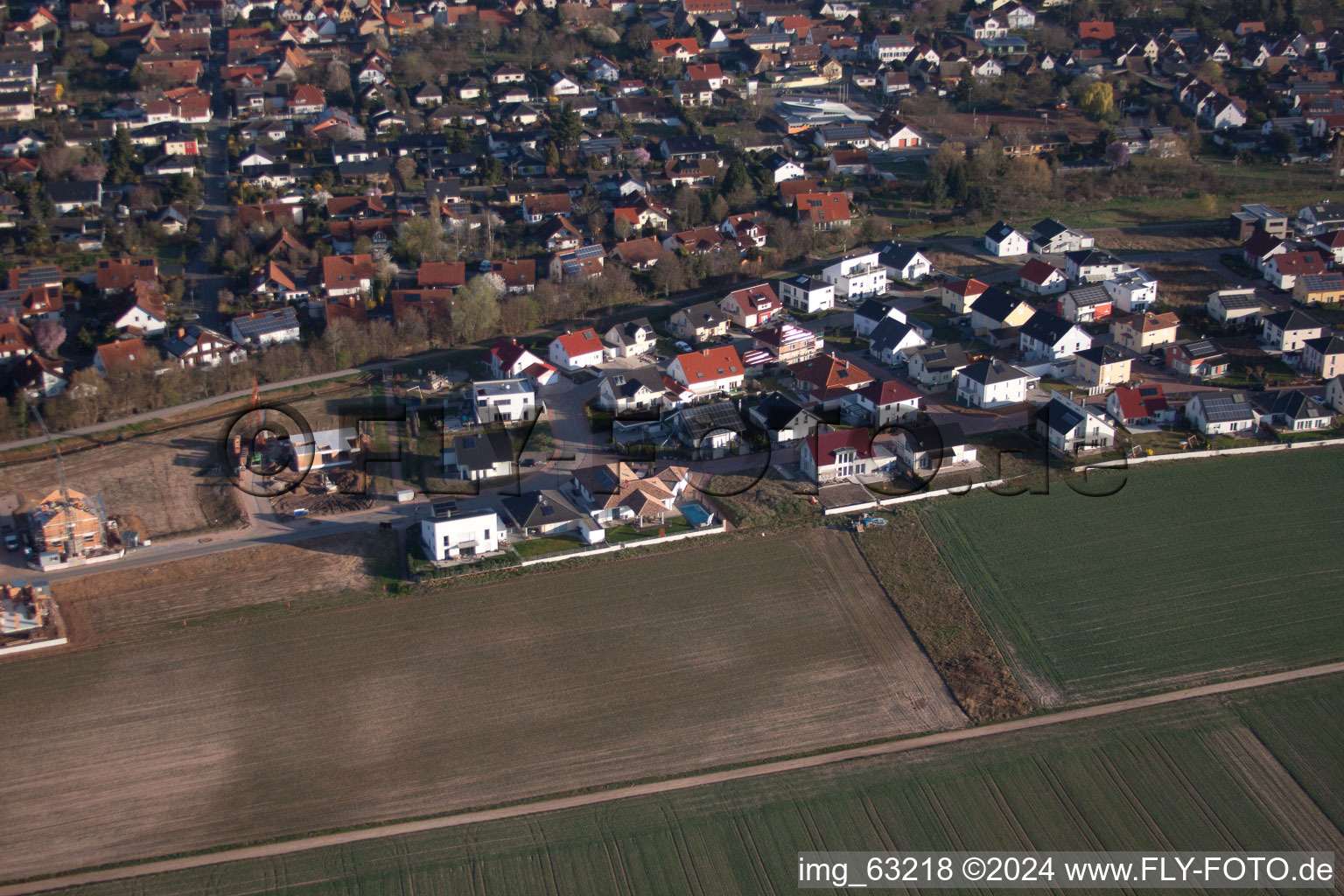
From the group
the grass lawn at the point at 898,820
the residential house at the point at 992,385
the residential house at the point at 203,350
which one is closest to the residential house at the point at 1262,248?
the residential house at the point at 992,385

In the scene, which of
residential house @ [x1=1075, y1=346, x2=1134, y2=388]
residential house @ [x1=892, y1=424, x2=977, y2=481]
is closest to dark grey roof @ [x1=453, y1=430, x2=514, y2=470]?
residential house @ [x1=892, y1=424, x2=977, y2=481]

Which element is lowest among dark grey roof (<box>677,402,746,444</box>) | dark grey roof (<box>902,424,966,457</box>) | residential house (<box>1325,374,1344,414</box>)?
residential house (<box>1325,374,1344,414</box>)

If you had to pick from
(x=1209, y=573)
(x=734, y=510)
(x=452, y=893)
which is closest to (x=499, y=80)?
(x=734, y=510)

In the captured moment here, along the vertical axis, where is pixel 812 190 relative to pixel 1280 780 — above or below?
above

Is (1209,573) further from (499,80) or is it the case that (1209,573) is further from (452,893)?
(499,80)

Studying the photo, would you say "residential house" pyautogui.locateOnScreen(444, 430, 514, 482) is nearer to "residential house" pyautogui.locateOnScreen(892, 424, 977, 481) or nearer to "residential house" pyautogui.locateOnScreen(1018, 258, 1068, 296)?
"residential house" pyautogui.locateOnScreen(892, 424, 977, 481)

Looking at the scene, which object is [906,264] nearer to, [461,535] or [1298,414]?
[1298,414]
